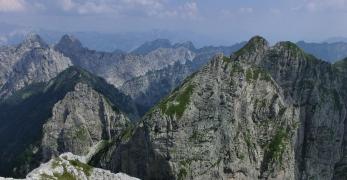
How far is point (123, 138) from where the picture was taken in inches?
6964

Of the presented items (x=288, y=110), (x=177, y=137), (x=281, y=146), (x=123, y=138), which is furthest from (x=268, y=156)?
(x=123, y=138)

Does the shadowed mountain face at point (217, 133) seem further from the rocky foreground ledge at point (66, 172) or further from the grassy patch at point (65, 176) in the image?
the grassy patch at point (65, 176)

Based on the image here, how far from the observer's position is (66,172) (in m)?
124

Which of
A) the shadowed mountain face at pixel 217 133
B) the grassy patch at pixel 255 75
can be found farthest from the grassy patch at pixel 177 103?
the grassy patch at pixel 255 75

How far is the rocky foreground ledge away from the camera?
381 feet

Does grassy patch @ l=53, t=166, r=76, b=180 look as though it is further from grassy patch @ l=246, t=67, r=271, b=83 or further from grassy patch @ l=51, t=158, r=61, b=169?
grassy patch @ l=246, t=67, r=271, b=83

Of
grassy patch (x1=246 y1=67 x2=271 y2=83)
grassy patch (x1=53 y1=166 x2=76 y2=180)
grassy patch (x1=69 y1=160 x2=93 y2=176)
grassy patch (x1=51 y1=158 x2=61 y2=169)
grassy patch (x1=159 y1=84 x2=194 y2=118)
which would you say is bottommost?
grassy patch (x1=69 y1=160 x2=93 y2=176)

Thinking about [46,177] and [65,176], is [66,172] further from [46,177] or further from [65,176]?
[46,177]

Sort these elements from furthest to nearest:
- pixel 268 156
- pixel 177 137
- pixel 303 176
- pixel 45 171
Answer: pixel 303 176 → pixel 268 156 → pixel 177 137 → pixel 45 171

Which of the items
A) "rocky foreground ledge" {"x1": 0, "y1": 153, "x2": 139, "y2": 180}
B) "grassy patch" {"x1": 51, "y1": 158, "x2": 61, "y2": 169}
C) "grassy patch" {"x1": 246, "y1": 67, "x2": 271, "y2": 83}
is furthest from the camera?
"grassy patch" {"x1": 246, "y1": 67, "x2": 271, "y2": 83}

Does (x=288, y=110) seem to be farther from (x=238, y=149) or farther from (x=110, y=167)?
(x=110, y=167)

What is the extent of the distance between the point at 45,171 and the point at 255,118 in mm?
80878

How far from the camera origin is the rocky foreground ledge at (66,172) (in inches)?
4569

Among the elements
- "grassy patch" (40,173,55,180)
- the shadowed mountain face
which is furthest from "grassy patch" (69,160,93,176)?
the shadowed mountain face
